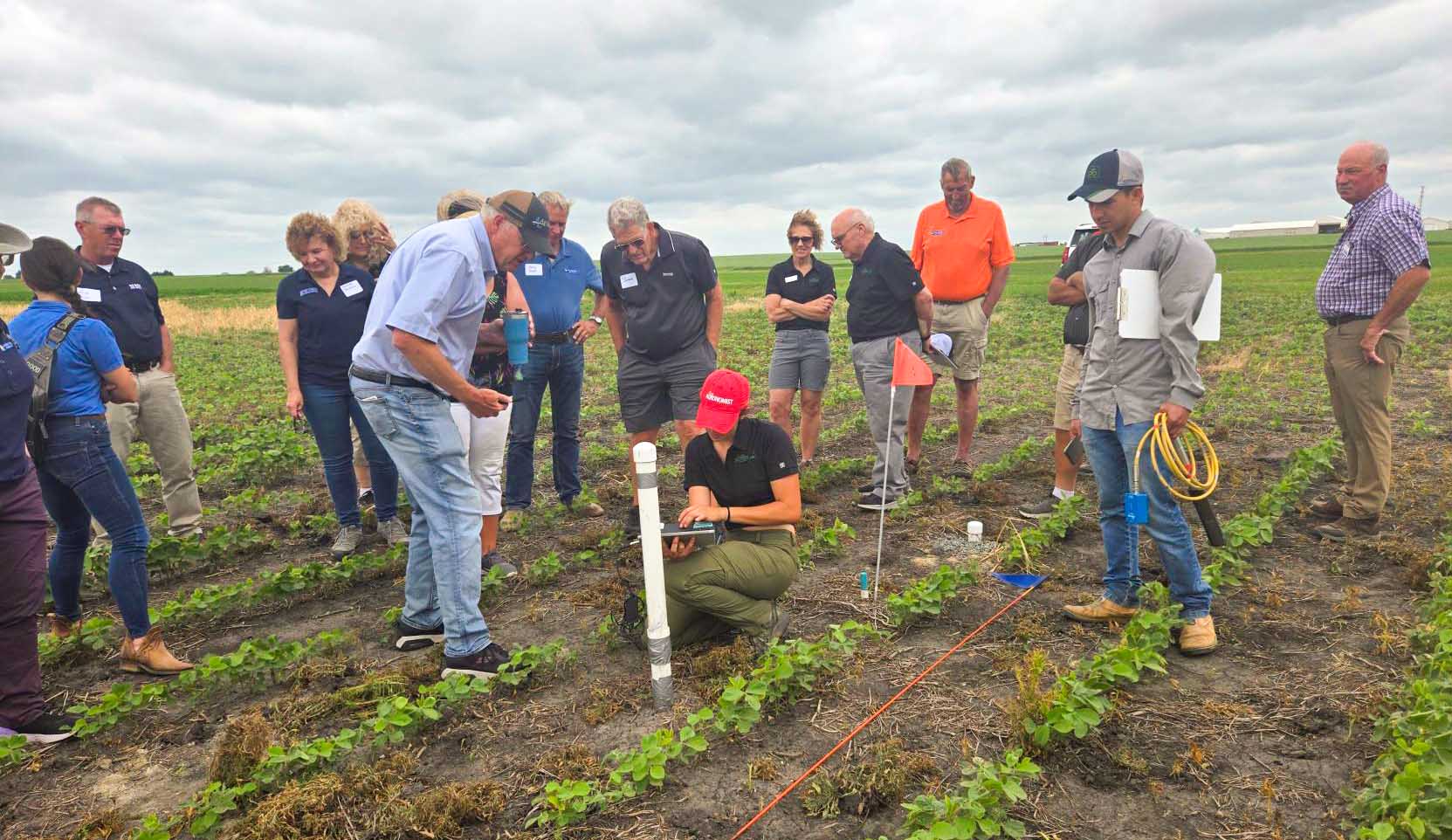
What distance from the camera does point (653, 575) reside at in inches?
142

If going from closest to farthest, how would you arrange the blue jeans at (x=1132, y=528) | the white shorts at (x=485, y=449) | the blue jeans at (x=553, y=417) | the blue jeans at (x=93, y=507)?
1. the blue jeans at (x=93, y=507)
2. the blue jeans at (x=1132, y=528)
3. the white shorts at (x=485, y=449)
4. the blue jeans at (x=553, y=417)

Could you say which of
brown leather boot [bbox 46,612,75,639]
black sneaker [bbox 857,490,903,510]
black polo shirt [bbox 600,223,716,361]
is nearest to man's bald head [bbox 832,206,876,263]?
black polo shirt [bbox 600,223,716,361]

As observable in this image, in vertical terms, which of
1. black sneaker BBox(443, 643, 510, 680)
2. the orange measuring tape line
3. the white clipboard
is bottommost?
the orange measuring tape line

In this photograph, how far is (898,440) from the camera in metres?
6.69

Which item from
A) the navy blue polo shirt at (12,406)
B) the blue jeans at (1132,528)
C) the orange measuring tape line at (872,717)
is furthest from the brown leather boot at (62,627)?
the blue jeans at (1132,528)

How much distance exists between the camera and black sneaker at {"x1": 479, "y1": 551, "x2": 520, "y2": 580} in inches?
213

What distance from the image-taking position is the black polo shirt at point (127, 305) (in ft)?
18.1

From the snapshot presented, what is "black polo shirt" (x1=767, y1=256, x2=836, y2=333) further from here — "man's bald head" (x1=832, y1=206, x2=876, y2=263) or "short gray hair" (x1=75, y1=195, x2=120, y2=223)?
"short gray hair" (x1=75, y1=195, x2=120, y2=223)

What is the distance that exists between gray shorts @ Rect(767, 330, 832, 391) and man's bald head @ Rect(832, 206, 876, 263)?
2.58ft

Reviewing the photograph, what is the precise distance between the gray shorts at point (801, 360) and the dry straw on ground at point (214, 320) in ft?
83.2

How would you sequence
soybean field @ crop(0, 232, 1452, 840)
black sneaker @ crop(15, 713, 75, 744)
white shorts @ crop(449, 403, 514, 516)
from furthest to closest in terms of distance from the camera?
1. white shorts @ crop(449, 403, 514, 516)
2. black sneaker @ crop(15, 713, 75, 744)
3. soybean field @ crop(0, 232, 1452, 840)

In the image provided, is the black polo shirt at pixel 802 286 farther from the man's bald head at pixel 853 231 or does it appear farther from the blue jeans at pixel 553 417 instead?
the blue jeans at pixel 553 417

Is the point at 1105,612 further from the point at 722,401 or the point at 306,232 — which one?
the point at 306,232

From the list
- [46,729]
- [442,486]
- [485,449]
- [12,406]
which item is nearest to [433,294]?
[442,486]
